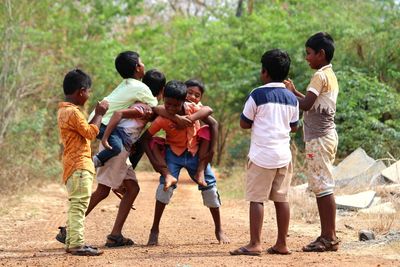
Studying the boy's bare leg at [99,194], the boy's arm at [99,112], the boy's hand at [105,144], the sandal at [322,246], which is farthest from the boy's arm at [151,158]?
the sandal at [322,246]

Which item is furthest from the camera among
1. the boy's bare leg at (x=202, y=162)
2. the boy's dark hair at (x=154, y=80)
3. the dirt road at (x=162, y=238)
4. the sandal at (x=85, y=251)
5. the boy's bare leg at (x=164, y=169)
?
the boy's dark hair at (x=154, y=80)

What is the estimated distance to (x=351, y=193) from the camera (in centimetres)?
998

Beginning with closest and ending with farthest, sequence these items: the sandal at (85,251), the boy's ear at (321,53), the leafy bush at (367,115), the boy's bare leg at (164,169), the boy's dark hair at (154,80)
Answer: the sandal at (85,251)
the boy's ear at (321,53)
the boy's bare leg at (164,169)
the boy's dark hair at (154,80)
the leafy bush at (367,115)

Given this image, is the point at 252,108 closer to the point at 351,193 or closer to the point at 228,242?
the point at 228,242

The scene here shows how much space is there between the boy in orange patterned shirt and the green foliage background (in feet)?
18.6

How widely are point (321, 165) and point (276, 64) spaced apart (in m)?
0.94

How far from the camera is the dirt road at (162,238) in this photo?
18.6ft

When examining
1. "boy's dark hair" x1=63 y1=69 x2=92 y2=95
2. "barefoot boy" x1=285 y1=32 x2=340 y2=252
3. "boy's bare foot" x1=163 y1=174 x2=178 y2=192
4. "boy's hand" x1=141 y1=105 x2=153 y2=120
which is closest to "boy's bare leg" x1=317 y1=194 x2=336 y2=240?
"barefoot boy" x1=285 y1=32 x2=340 y2=252

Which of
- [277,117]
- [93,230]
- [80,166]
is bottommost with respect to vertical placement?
[93,230]

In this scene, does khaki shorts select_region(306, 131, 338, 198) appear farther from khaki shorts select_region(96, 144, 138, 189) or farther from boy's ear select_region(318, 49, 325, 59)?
khaki shorts select_region(96, 144, 138, 189)

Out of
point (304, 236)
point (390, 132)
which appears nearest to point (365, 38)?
point (390, 132)

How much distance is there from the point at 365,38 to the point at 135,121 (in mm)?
9554

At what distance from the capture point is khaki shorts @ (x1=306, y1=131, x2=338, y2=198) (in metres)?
6.19

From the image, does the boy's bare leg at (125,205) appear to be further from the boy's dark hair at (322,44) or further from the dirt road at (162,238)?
the boy's dark hair at (322,44)
